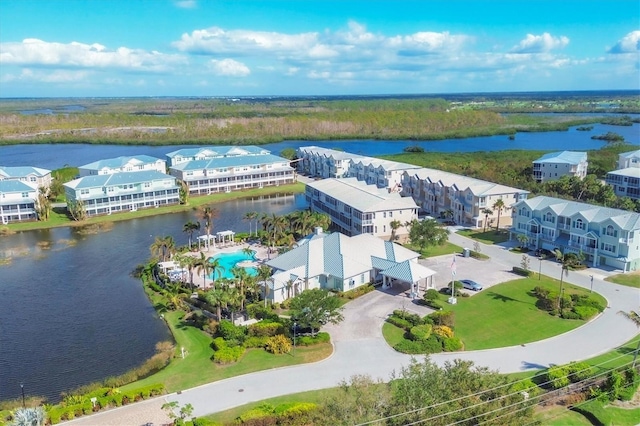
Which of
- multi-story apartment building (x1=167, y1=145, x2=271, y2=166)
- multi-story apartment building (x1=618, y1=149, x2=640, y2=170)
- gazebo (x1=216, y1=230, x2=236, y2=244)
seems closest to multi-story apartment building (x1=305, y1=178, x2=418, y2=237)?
gazebo (x1=216, y1=230, x2=236, y2=244)

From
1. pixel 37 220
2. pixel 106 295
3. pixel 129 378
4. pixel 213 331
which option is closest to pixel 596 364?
pixel 213 331

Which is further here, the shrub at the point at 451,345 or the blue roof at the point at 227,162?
the blue roof at the point at 227,162

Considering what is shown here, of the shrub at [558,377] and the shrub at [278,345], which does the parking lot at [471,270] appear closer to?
the shrub at [558,377]

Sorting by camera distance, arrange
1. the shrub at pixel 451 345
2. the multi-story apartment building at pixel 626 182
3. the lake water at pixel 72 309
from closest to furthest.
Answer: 1. the lake water at pixel 72 309
2. the shrub at pixel 451 345
3. the multi-story apartment building at pixel 626 182

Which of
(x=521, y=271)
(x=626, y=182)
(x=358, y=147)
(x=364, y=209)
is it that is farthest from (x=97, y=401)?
(x=358, y=147)

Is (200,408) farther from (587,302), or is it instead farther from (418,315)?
(587,302)

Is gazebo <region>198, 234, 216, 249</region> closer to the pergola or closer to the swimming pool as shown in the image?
the swimming pool

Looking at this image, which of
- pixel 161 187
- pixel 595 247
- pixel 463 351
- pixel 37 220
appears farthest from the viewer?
pixel 161 187

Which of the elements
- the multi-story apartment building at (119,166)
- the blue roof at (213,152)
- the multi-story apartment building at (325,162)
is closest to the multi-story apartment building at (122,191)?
the multi-story apartment building at (119,166)
